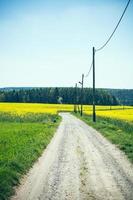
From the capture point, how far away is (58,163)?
47.6 ft

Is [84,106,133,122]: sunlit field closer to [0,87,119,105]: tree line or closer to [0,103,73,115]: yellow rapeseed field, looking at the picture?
[0,103,73,115]: yellow rapeseed field

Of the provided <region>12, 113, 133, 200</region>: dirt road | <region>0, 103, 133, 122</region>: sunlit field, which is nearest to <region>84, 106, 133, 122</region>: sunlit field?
<region>0, 103, 133, 122</region>: sunlit field

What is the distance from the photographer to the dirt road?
375 inches

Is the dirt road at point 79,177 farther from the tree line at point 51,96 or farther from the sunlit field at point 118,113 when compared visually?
the tree line at point 51,96

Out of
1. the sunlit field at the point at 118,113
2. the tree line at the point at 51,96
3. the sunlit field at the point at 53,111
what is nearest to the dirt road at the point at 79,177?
the sunlit field at the point at 118,113

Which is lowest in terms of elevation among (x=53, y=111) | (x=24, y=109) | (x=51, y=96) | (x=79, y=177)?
(x=53, y=111)

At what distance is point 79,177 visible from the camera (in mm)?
11664

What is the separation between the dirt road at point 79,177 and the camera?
31.2 feet

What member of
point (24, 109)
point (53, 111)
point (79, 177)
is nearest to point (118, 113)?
point (53, 111)

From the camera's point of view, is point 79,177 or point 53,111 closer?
point 79,177

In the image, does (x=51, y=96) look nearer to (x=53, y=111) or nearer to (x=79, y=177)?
(x=53, y=111)

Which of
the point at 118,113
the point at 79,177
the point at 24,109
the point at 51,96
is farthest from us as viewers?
the point at 51,96

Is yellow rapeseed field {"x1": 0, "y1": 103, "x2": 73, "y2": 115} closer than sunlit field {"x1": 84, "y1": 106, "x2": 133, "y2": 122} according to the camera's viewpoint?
No

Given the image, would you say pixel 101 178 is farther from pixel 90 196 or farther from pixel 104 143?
pixel 104 143
